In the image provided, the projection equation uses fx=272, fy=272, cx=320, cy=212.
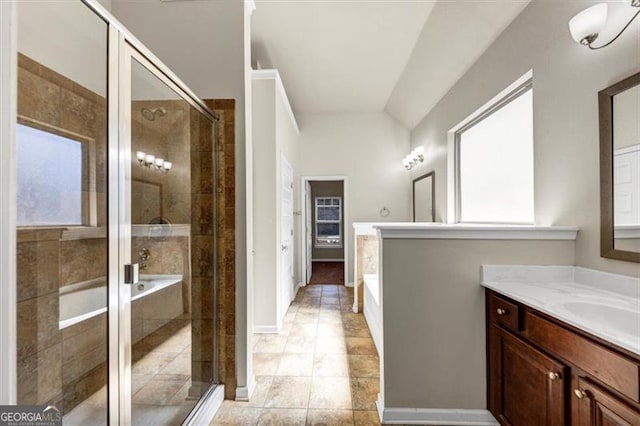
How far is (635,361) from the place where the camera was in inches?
33.0

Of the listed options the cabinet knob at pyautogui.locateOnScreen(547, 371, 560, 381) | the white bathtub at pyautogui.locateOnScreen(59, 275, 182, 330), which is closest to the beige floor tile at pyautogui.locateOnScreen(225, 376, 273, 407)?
the white bathtub at pyautogui.locateOnScreen(59, 275, 182, 330)

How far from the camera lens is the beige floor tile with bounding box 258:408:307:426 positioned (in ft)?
5.57

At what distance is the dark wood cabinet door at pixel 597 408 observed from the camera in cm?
86

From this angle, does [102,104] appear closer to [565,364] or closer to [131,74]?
[131,74]

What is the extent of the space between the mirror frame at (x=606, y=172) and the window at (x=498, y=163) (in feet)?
2.27

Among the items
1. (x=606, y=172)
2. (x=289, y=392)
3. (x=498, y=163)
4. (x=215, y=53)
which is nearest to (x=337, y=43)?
(x=215, y=53)

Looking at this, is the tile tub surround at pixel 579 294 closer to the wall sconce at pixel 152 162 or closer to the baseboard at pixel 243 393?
the baseboard at pixel 243 393

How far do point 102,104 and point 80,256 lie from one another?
2.62 ft

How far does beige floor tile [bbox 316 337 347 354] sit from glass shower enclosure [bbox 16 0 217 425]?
1.09 m

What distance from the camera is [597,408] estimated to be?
3.15 ft

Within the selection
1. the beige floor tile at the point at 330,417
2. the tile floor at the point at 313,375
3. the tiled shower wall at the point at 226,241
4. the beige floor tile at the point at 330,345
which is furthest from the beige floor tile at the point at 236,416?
the beige floor tile at the point at 330,345

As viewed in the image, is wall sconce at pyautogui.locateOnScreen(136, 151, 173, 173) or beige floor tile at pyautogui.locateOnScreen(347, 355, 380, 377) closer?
wall sconce at pyautogui.locateOnScreen(136, 151, 173, 173)

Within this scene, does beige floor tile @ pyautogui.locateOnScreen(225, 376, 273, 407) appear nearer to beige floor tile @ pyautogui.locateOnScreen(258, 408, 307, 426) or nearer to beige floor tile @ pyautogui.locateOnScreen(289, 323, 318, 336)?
beige floor tile @ pyautogui.locateOnScreen(258, 408, 307, 426)

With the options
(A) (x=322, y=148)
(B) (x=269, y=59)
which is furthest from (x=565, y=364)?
(A) (x=322, y=148)
